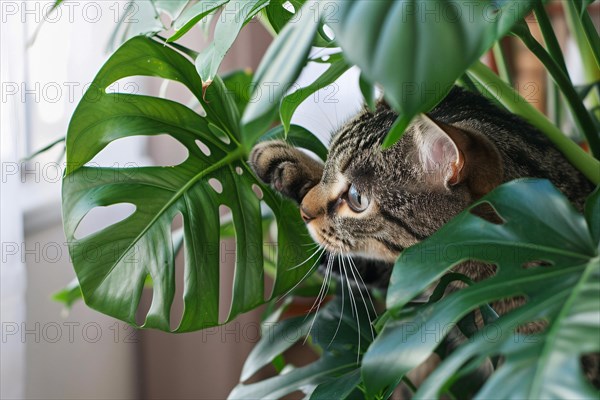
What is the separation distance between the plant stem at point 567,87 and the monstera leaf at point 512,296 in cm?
20

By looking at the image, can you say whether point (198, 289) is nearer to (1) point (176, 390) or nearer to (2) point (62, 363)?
(2) point (62, 363)

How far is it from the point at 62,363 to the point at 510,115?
947mm

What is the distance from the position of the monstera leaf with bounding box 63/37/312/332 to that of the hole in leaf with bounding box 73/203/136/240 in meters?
0.55

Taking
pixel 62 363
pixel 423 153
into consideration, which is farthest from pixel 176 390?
pixel 423 153

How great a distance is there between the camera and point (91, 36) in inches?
54.8

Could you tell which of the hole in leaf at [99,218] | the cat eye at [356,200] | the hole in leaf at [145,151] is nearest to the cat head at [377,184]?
the cat eye at [356,200]

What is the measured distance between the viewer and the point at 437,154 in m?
0.73

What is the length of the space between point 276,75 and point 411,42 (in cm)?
7

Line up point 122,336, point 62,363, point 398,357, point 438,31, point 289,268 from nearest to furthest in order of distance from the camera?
point 438,31 → point 398,357 → point 289,268 → point 62,363 → point 122,336

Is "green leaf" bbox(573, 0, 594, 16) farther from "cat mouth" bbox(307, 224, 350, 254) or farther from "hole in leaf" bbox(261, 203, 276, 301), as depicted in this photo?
"hole in leaf" bbox(261, 203, 276, 301)

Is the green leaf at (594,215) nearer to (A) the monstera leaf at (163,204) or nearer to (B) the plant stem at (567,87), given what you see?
(B) the plant stem at (567,87)

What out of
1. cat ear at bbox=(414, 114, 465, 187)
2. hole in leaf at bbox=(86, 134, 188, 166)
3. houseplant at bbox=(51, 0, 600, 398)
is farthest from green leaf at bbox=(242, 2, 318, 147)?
hole in leaf at bbox=(86, 134, 188, 166)

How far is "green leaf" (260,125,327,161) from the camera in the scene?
0.88 m

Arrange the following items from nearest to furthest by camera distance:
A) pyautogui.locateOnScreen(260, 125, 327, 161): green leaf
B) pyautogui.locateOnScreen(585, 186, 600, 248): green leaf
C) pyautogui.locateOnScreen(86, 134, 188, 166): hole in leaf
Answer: pyautogui.locateOnScreen(585, 186, 600, 248): green leaf → pyautogui.locateOnScreen(260, 125, 327, 161): green leaf → pyautogui.locateOnScreen(86, 134, 188, 166): hole in leaf
